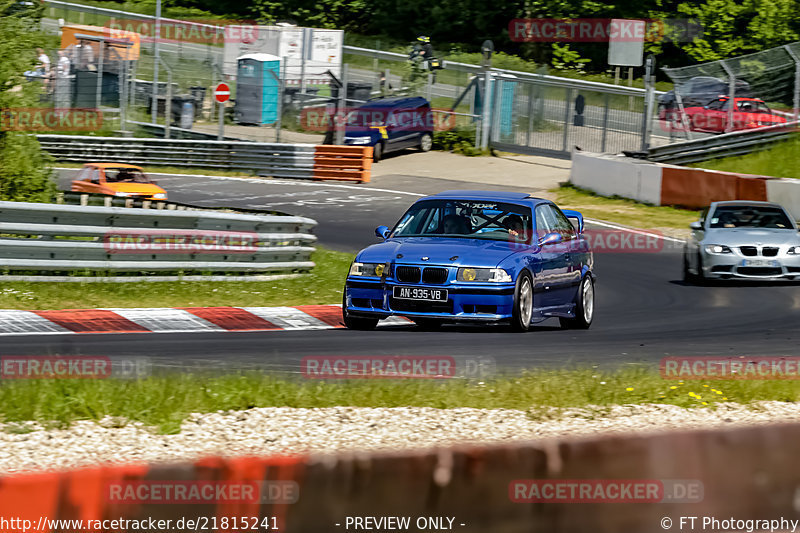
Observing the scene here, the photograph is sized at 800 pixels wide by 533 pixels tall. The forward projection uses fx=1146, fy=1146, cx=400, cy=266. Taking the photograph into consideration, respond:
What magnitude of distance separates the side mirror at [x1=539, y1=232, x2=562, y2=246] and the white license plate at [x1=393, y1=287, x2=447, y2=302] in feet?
4.55

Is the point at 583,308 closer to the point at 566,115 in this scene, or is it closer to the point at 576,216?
the point at 576,216

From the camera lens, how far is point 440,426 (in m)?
6.61

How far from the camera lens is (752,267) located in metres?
16.6

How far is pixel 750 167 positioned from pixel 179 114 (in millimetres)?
18821

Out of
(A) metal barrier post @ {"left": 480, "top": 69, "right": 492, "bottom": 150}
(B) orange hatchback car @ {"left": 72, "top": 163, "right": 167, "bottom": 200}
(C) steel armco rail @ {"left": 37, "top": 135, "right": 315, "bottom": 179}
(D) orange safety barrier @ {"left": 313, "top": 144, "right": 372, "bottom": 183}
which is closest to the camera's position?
(B) orange hatchback car @ {"left": 72, "top": 163, "right": 167, "bottom": 200}

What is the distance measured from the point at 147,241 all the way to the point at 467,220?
451 cm

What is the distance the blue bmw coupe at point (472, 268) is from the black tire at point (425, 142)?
21711mm

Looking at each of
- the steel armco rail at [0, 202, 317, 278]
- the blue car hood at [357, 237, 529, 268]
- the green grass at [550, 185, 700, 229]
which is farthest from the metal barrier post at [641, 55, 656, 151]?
the blue car hood at [357, 237, 529, 268]

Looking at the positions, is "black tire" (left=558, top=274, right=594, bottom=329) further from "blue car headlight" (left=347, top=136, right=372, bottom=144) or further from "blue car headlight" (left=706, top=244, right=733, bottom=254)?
"blue car headlight" (left=347, top=136, right=372, bottom=144)

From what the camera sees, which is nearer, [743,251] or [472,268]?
[472,268]

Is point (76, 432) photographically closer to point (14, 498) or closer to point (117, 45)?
point (14, 498)

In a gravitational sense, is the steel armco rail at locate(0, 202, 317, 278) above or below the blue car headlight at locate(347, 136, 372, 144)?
below

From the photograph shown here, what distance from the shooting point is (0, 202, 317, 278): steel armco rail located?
43.6 feet

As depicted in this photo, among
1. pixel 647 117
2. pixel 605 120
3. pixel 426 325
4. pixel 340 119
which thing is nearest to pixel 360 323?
pixel 426 325
